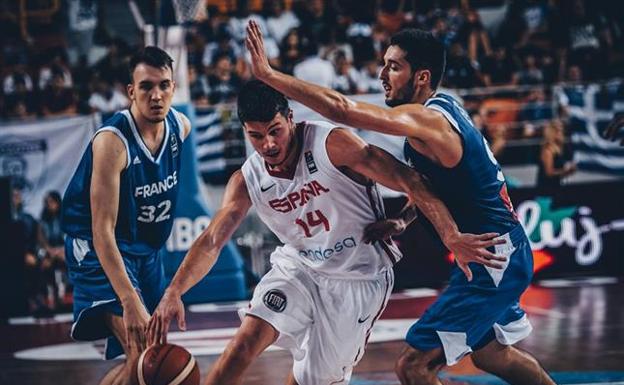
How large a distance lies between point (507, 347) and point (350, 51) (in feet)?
36.3

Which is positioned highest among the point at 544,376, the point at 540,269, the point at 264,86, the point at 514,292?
the point at 264,86

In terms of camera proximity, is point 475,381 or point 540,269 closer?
point 475,381

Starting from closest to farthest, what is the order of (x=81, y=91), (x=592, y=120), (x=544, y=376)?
1. (x=544, y=376)
2. (x=592, y=120)
3. (x=81, y=91)

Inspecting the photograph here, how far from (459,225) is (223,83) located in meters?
9.89

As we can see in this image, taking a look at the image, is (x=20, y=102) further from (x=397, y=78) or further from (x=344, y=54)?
(x=397, y=78)

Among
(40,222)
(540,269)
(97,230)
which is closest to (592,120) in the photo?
(540,269)

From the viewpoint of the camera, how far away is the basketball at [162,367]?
16.4 ft

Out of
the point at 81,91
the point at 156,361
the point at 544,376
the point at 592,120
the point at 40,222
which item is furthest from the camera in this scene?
the point at 81,91

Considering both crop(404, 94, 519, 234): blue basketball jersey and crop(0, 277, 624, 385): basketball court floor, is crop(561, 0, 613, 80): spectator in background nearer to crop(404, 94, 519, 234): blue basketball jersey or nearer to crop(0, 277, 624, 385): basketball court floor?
crop(0, 277, 624, 385): basketball court floor

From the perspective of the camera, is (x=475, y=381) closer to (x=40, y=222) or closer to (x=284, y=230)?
(x=284, y=230)

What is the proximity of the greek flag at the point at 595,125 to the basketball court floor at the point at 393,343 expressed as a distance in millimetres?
2166

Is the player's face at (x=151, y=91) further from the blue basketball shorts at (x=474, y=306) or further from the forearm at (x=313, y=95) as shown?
the blue basketball shorts at (x=474, y=306)

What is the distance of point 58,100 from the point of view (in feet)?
48.2

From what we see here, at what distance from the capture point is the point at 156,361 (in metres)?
5.02
